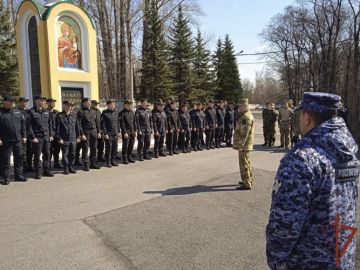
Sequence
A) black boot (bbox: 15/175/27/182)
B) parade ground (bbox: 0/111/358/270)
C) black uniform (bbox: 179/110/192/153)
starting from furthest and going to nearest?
black uniform (bbox: 179/110/192/153) → black boot (bbox: 15/175/27/182) → parade ground (bbox: 0/111/358/270)

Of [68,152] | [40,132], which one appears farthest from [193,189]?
[40,132]

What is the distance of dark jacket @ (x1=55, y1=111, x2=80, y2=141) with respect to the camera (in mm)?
8906

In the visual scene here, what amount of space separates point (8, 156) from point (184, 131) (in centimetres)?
629

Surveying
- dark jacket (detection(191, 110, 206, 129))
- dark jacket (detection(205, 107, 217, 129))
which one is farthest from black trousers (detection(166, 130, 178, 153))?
dark jacket (detection(205, 107, 217, 129))

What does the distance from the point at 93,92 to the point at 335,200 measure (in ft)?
42.8

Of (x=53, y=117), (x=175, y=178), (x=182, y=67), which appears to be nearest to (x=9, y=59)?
(x=182, y=67)

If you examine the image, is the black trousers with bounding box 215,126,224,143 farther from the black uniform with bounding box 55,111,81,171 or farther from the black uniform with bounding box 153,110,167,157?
the black uniform with bounding box 55,111,81,171

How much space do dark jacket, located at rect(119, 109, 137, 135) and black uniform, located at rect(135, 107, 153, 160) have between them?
24 cm

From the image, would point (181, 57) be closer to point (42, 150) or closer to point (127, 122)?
point (127, 122)

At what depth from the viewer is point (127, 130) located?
10.4m

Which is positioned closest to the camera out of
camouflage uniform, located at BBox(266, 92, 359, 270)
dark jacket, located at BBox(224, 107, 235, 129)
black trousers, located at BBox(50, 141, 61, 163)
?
camouflage uniform, located at BBox(266, 92, 359, 270)

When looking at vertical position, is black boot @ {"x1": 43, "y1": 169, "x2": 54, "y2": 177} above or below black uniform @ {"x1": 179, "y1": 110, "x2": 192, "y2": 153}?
below

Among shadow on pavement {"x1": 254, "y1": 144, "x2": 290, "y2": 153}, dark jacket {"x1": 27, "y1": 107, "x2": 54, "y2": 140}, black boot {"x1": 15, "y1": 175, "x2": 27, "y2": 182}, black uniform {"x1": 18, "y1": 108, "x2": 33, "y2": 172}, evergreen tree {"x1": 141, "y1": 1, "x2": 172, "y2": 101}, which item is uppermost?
evergreen tree {"x1": 141, "y1": 1, "x2": 172, "y2": 101}

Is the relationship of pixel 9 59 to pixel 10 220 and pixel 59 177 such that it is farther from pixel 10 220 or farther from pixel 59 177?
pixel 10 220
